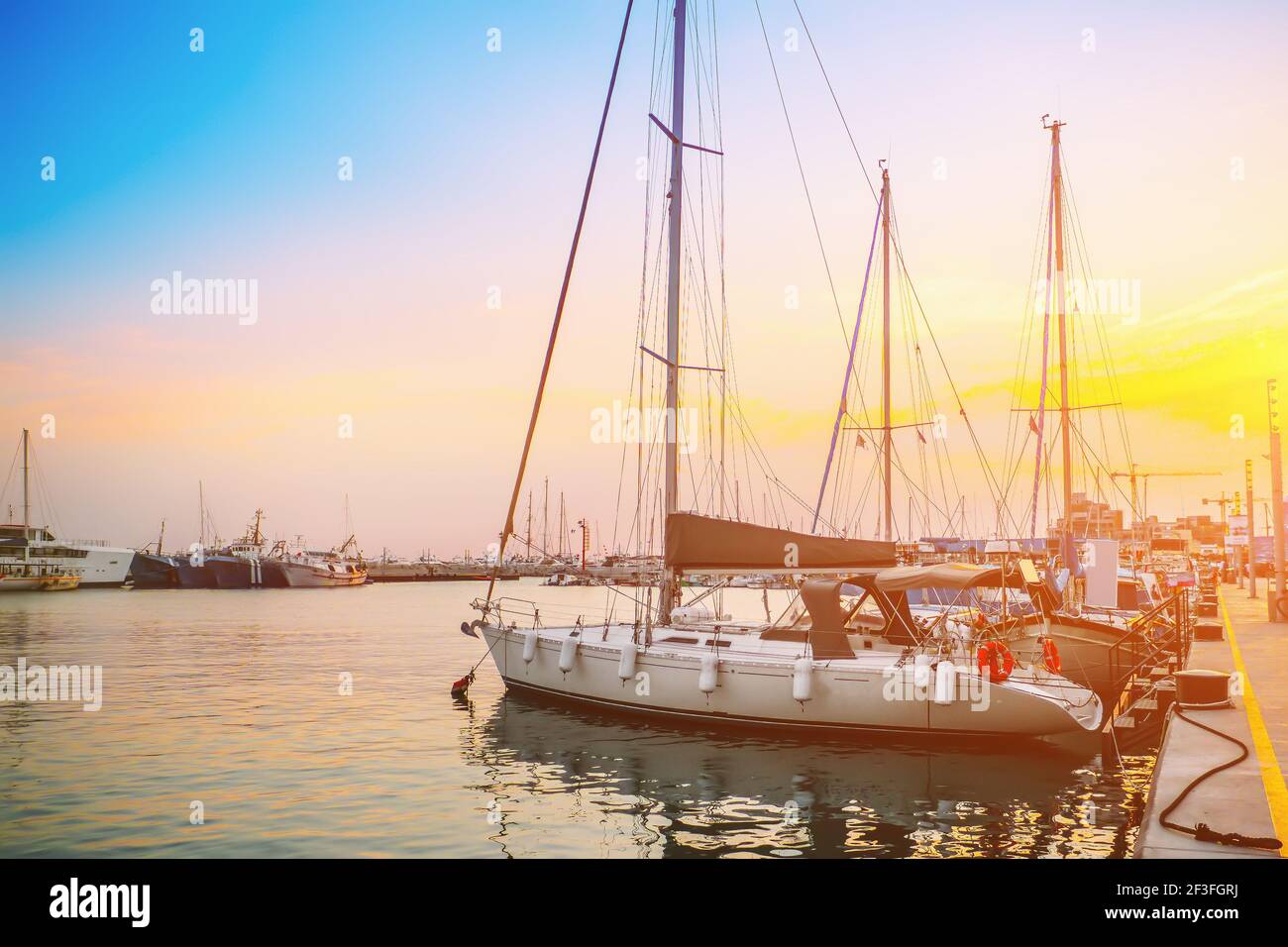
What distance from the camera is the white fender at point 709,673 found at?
1839cm

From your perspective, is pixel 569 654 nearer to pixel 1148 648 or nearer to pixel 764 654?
pixel 764 654

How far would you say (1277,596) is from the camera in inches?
1272

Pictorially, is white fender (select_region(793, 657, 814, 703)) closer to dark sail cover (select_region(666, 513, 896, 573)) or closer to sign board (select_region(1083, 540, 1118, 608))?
dark sail cover (select_region(666, 513, 896, 573))

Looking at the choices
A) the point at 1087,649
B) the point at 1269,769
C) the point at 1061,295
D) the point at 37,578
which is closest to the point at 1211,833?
the point at 1269,769

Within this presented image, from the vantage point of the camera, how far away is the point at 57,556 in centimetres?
12506

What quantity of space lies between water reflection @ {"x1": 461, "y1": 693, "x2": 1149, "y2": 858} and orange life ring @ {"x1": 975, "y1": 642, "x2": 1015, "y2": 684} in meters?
1.47

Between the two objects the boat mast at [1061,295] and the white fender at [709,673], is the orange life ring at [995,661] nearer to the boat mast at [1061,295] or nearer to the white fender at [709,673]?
the white fender at [709,673]

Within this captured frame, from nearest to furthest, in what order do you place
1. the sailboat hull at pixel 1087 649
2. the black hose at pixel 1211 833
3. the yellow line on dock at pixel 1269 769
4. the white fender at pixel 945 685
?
1. the black hose at pixel 1211 833
2. the yellow line on dock at pixel 1269 769
3. the white fender at pixel 945 685
4. the sailboat hull at pixel 1087 649

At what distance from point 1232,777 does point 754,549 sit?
10.2m

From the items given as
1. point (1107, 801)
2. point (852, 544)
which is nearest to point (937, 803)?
point (1107, 801)

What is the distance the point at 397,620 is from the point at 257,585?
78.3 m

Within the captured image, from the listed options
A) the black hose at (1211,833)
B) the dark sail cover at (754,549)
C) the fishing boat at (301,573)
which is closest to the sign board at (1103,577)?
the dark sail cover at (754,549)

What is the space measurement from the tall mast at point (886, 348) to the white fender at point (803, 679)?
17.6 meters
